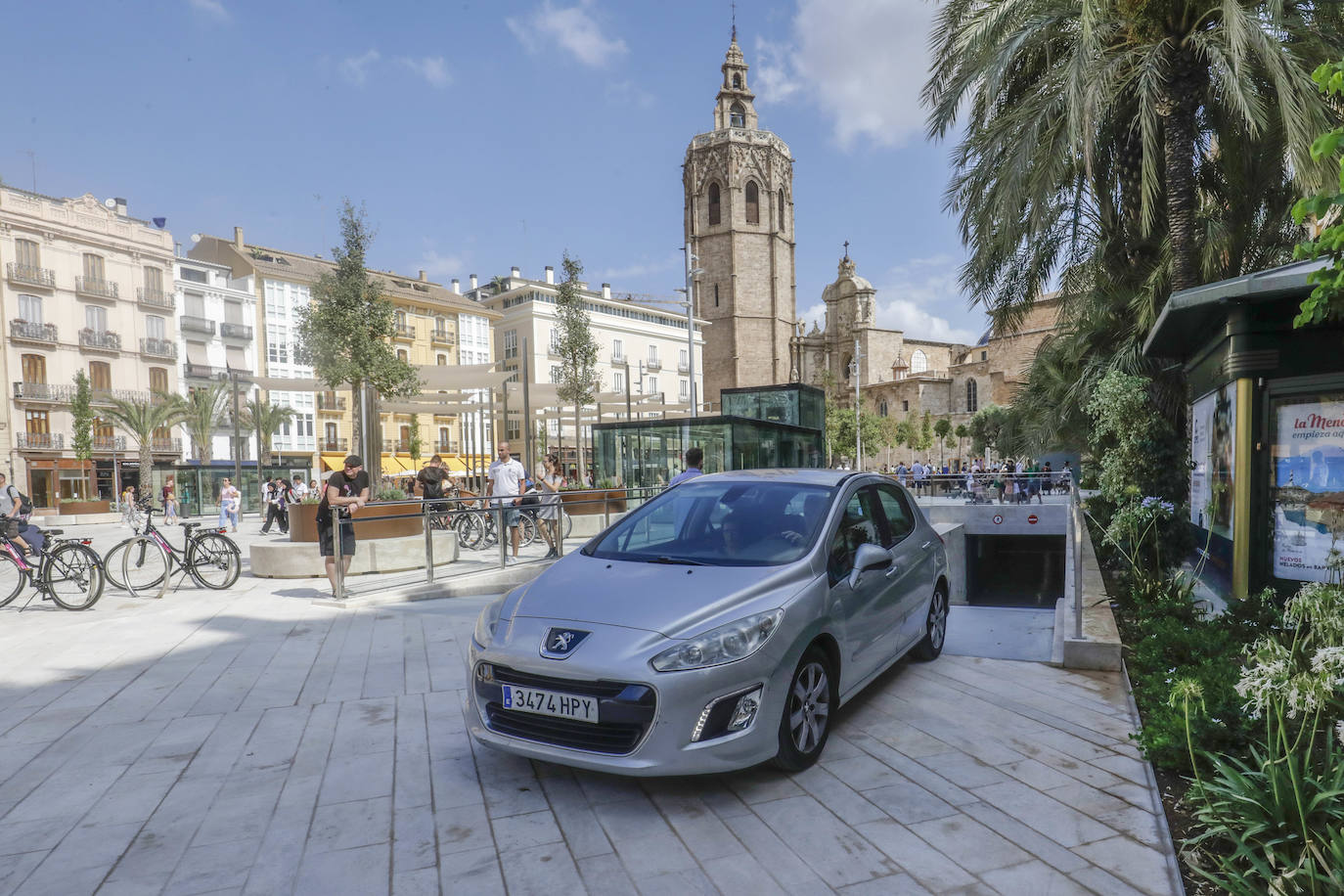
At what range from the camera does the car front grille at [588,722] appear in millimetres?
3348

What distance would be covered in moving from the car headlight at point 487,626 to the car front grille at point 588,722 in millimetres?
208

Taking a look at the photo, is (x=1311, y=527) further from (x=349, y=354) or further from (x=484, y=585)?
(x=349, y=354)

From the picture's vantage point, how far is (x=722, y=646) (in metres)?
3.50

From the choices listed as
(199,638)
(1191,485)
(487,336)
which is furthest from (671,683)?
(487,336)

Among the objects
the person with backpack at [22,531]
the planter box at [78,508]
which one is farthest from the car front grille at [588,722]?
the planter box at [78,508]

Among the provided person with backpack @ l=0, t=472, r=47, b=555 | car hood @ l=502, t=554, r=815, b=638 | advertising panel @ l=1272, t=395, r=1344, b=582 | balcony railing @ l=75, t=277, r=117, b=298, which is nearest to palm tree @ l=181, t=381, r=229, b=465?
balcony railing @ l=75, t=277, r=117, b=298

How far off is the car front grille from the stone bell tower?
7586 cm

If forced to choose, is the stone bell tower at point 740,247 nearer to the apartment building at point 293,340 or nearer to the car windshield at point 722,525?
the apartment building at point 293,340

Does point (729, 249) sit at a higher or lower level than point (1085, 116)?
higher

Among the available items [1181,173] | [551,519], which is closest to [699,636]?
[551,519]

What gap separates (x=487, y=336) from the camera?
208ft

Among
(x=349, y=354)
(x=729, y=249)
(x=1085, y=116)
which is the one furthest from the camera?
(x=729, y=249)

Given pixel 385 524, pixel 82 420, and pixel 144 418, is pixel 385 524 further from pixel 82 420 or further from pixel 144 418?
pixel 82 420

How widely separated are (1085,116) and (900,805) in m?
8.30
